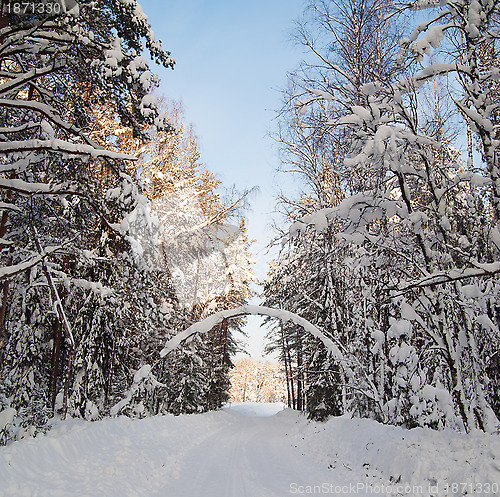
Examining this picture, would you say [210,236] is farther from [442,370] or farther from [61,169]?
[442,370]

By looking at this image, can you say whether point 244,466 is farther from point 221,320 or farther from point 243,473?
point 221,320

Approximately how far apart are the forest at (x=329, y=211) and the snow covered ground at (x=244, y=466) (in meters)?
0.57

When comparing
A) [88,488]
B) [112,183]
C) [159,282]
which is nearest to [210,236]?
[159,282]

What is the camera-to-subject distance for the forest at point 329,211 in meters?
4.12

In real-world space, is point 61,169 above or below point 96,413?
above

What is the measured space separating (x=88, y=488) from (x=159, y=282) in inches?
382

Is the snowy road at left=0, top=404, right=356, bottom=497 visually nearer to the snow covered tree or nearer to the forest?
the forest

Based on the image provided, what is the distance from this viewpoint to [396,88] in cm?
416

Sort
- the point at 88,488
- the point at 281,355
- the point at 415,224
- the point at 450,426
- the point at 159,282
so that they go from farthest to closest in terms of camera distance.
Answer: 1. the point at 281,355
2. the point at 159,282
3. the point at 450,426
4. the point at 88,488
5. the point at 415,224

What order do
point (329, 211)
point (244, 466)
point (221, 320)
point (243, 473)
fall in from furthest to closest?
point (221, 320)
point (244, 466)
point (243, 473)
point (329, 211)

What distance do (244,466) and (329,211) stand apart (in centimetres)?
611

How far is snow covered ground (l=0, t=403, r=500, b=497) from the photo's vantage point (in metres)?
4.04

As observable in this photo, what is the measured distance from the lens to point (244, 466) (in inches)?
281

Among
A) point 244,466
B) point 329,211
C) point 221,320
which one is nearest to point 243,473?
point 244,466
